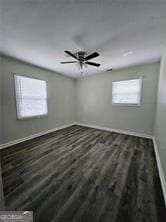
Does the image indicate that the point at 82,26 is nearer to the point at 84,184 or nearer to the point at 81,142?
the point at 84,184

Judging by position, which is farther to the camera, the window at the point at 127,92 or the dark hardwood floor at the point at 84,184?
the window at the point at 127,92

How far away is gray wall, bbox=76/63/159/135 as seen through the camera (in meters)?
3.22

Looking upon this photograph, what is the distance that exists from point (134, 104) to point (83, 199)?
3.28 meters

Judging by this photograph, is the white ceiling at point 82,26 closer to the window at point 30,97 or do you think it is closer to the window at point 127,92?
the window at point 30,97

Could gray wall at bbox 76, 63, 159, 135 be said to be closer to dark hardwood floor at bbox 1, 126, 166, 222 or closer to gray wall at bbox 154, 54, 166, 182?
gray wall at bbox 154, 54, 166, 182

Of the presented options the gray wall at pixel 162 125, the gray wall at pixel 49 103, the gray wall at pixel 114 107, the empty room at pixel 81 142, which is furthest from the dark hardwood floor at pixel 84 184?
the gray wall at pixel 114 107

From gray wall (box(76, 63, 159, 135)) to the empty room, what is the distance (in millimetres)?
34

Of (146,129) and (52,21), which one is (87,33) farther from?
(146,129)

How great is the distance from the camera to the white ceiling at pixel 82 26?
1.22 m

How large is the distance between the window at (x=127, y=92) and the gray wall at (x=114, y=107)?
0.51ft

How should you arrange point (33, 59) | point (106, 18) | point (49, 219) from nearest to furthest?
point (49, 219) < point (106, 18) < point (33, 59)

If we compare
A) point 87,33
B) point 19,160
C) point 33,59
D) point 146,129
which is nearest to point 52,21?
point 87,33

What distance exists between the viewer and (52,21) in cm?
146

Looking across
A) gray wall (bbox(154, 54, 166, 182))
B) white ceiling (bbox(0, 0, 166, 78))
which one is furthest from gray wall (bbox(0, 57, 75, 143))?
gray wall (bbox(154, 54, 166, 182))
